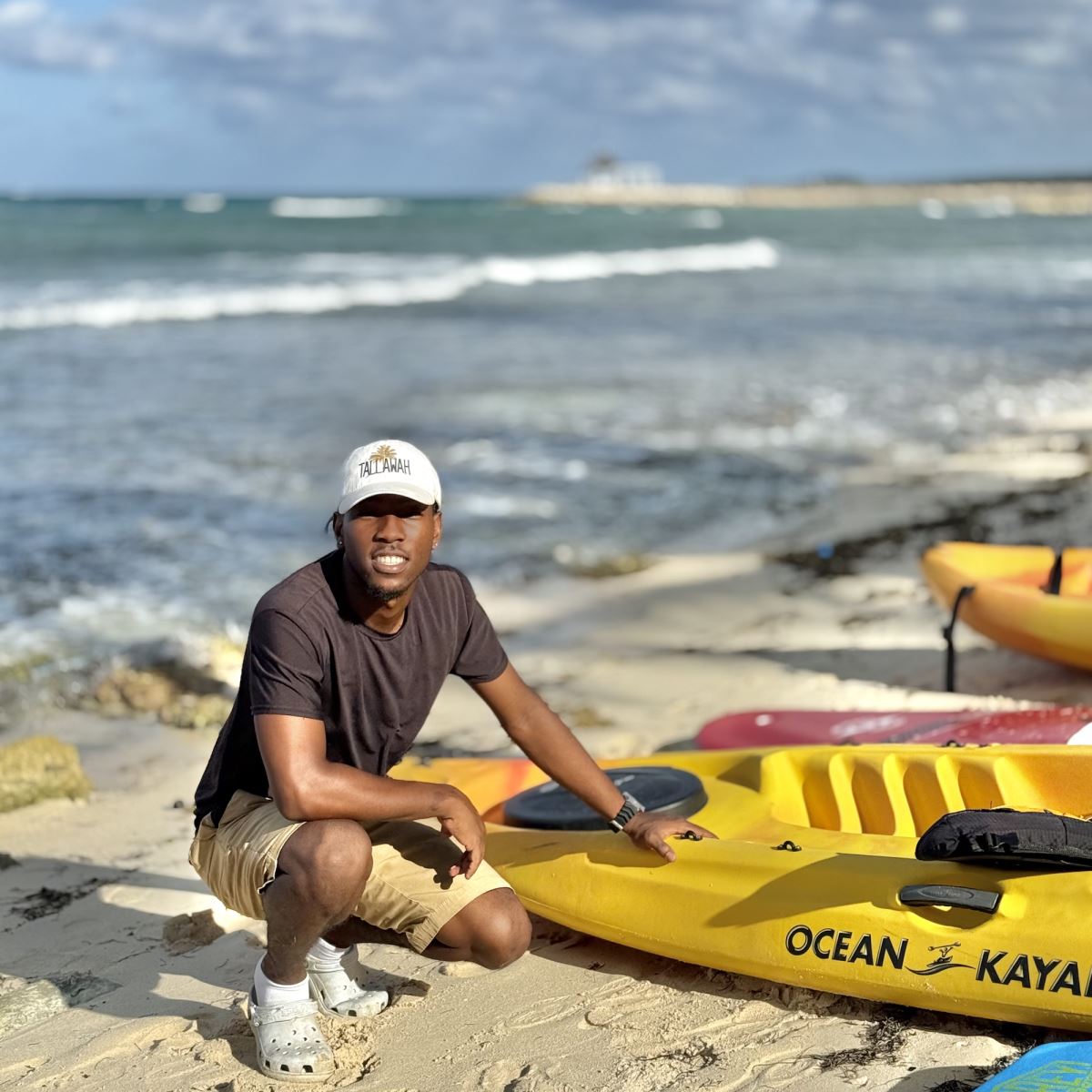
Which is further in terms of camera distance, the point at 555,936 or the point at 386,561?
the point at 555,936

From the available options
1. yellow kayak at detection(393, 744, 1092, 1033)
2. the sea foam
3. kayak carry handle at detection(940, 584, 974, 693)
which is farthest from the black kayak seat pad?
the sea foam

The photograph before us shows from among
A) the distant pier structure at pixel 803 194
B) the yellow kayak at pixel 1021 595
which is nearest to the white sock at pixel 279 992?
the yellow kayak at pixel 1021 595

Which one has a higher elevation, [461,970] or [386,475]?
[386,475]

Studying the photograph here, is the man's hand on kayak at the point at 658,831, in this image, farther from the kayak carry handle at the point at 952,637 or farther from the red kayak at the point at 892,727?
the kayak carry handle at the point at 952,637

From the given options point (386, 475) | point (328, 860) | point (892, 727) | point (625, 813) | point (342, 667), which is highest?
point (386, 475)

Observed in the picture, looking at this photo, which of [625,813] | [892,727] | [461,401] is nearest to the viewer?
[625,813]

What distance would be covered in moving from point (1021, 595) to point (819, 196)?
11710 cm

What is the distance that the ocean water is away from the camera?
29.8 ft

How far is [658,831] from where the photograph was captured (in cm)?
384

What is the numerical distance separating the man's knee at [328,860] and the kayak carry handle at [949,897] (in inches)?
50.5

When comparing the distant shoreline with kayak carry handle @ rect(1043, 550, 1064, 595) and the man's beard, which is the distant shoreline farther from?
the man's beard

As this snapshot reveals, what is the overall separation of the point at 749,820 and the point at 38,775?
266 centimetres

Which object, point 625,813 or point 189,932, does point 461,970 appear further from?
point 189,932

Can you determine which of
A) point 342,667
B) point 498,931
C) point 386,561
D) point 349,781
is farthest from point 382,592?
point 498,931
